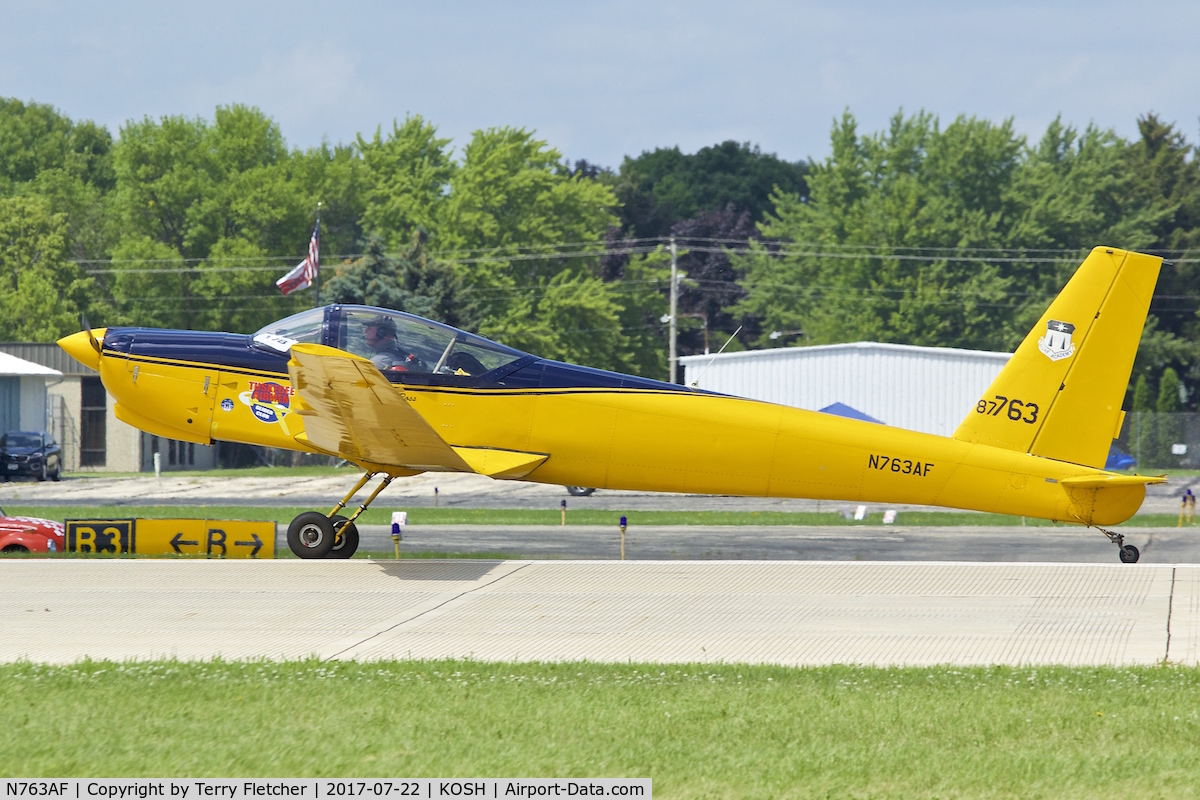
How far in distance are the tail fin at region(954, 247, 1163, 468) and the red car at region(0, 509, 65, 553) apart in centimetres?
1168

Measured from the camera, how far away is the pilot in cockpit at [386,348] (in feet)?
40.2

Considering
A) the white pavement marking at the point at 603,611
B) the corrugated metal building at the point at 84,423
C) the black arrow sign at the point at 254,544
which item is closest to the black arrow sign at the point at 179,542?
the black arrow sign at the point at 254,544

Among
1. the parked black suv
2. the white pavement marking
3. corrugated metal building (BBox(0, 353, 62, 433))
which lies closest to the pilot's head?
the white pavement marking

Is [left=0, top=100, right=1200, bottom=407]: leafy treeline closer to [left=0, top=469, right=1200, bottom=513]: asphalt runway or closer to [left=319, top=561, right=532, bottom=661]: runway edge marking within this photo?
[left=0, top=469, right=1200, bottom=513]: asphalt runway

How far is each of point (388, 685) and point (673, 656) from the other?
2121 millimetres

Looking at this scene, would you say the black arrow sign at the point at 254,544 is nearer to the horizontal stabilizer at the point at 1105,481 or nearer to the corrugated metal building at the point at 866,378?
the horizontal stabilizer at the point at 1105,481

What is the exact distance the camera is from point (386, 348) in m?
12.3

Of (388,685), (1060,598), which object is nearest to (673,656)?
(388,685)

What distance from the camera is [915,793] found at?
5.23m

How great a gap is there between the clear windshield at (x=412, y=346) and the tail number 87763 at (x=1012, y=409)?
5064 millimetres

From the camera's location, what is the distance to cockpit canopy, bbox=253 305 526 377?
1220 centimetres

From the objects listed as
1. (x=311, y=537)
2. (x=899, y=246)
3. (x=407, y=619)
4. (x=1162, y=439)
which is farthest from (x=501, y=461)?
(x=899, y=246)

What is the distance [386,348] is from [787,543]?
1069cm

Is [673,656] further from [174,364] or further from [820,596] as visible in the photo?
[174,364]
